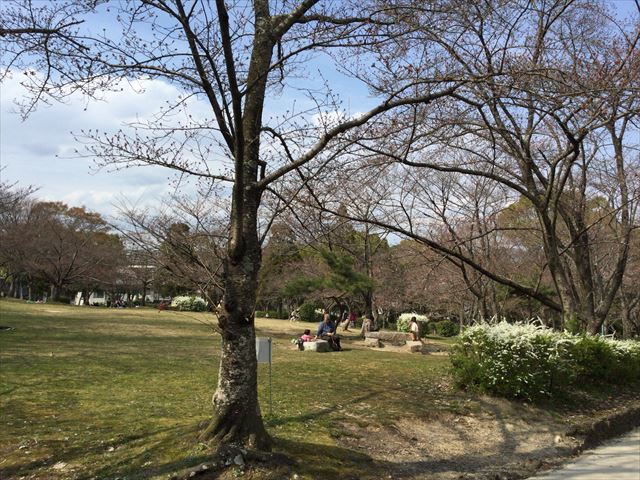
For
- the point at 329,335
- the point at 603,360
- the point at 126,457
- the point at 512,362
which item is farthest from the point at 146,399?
the point at 329,335

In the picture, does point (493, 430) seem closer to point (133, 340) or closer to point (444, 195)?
point (444, 195)

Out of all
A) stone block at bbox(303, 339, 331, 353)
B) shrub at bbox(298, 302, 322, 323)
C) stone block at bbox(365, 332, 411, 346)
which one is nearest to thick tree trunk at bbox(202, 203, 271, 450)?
stone block at bbox(303, 339, 331, 353)

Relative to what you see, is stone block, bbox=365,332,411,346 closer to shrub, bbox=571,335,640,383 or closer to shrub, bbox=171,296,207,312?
shrub, bbox=571,335,640,383

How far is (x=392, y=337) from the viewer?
17891mm

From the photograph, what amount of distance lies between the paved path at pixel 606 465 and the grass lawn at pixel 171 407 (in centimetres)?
71

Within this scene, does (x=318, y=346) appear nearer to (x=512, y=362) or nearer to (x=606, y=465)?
(x=512, y=362)

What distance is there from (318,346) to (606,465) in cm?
921

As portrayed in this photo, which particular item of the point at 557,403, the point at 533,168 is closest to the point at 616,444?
the point at 557,403

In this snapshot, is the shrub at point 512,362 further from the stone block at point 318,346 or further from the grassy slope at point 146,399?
the stone block at point 318,346

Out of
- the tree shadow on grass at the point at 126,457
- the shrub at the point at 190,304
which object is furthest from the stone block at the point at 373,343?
the shrub at the point at 190,304

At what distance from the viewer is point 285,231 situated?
22.6 ft

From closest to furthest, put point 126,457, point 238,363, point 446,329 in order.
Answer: point 238,363
point 126,457
point 446,329

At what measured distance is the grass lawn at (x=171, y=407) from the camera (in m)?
4.58

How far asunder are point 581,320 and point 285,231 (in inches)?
290
